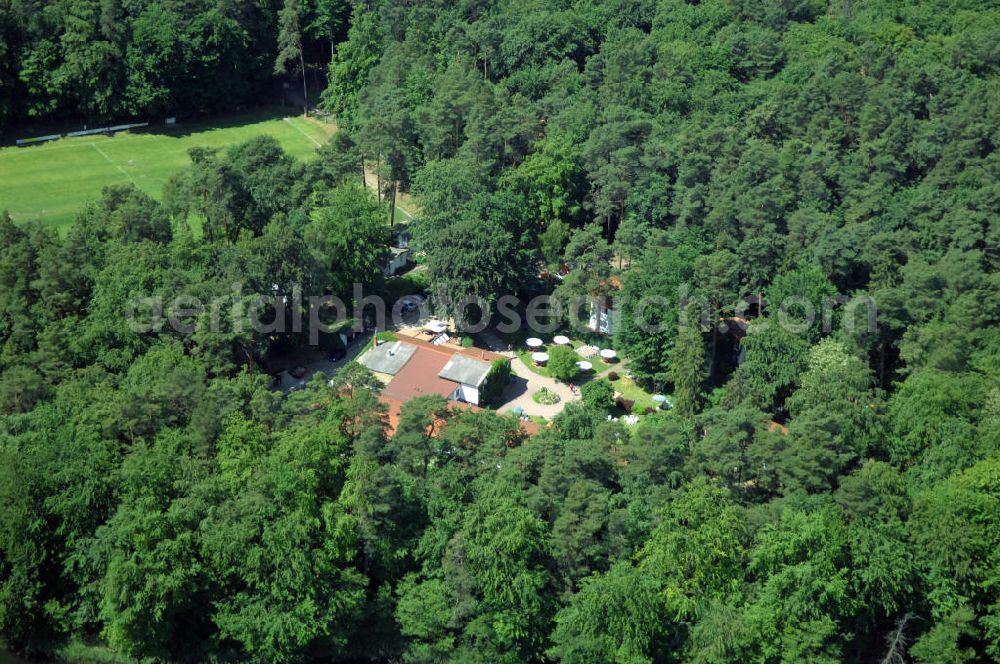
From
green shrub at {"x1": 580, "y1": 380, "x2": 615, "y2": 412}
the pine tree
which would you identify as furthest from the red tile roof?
the pine tree

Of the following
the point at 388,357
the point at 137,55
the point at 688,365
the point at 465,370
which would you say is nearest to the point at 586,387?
the point at 688,365

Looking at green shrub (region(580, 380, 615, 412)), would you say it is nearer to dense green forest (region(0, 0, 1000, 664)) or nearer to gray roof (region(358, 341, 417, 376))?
dense green forest (region(0, 0, 1000, 664))

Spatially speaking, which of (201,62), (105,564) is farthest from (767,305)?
(201,62)

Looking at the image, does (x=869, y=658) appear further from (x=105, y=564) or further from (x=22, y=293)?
(x=22, y=293)

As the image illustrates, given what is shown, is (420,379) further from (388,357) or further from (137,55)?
(137,55)

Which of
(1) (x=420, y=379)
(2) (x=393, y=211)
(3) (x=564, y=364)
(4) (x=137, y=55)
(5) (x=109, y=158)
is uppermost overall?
(4) (x=137, y=55)

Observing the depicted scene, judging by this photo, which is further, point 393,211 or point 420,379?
point 393,211

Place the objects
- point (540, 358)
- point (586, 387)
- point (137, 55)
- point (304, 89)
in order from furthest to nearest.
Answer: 1. point (304, 89)
2. point (137, 55)
3. point (540, 358)
4. point (586, 387)
